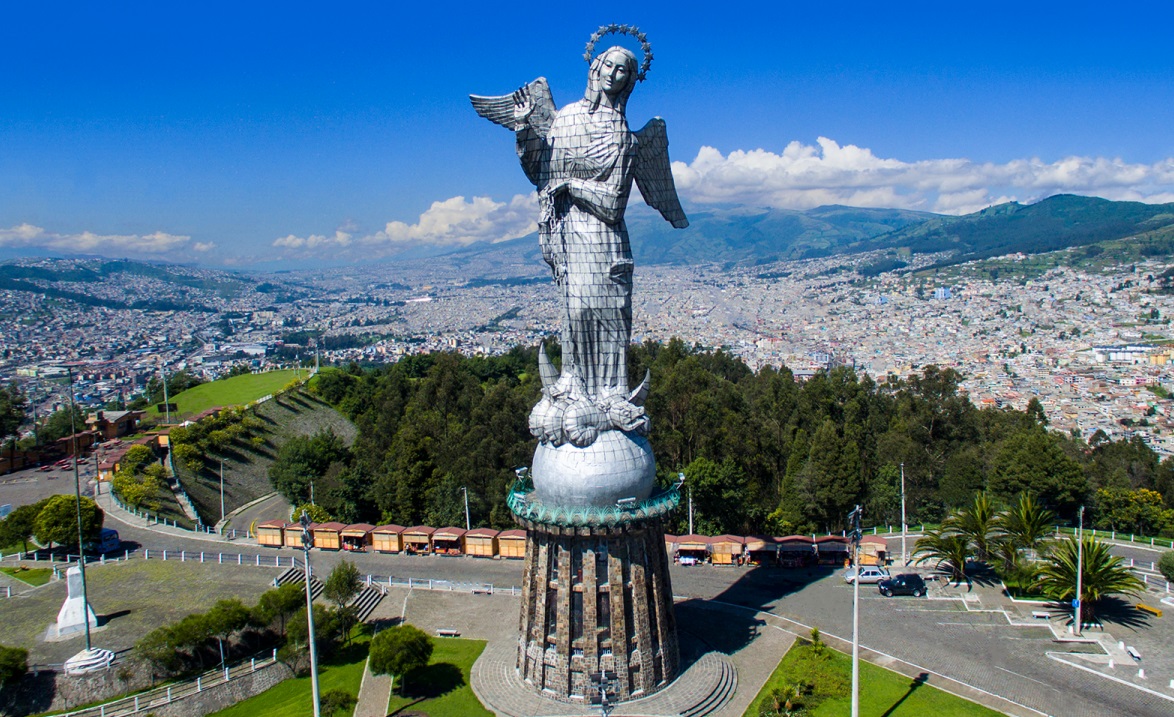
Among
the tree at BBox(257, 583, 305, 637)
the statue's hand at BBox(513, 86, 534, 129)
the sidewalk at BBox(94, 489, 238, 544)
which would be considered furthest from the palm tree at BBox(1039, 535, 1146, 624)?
the sidewalk at BBox(94, 489, 238, 544)

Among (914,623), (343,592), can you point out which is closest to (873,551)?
(914,623)

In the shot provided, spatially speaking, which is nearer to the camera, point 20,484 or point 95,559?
point 95,559

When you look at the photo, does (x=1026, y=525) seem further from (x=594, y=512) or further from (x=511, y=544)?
(x=511, y=544)

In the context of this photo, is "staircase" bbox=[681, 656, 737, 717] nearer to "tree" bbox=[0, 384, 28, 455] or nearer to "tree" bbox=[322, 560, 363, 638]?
"tree" bbox=[322, 560, 363, 638]

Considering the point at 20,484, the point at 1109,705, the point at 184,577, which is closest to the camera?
the point at 1109,705

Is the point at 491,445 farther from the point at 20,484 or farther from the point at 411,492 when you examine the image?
A: the point at 20,484

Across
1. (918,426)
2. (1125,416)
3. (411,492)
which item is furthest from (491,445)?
(1125,416)

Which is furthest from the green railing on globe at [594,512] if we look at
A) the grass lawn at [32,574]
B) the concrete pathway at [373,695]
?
the grass lawn at [32,574]

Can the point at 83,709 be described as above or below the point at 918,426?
below

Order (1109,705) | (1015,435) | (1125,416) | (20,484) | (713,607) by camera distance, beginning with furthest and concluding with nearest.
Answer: (1125,416), (20,484), (1015,435), (713,607), (1109,705)
